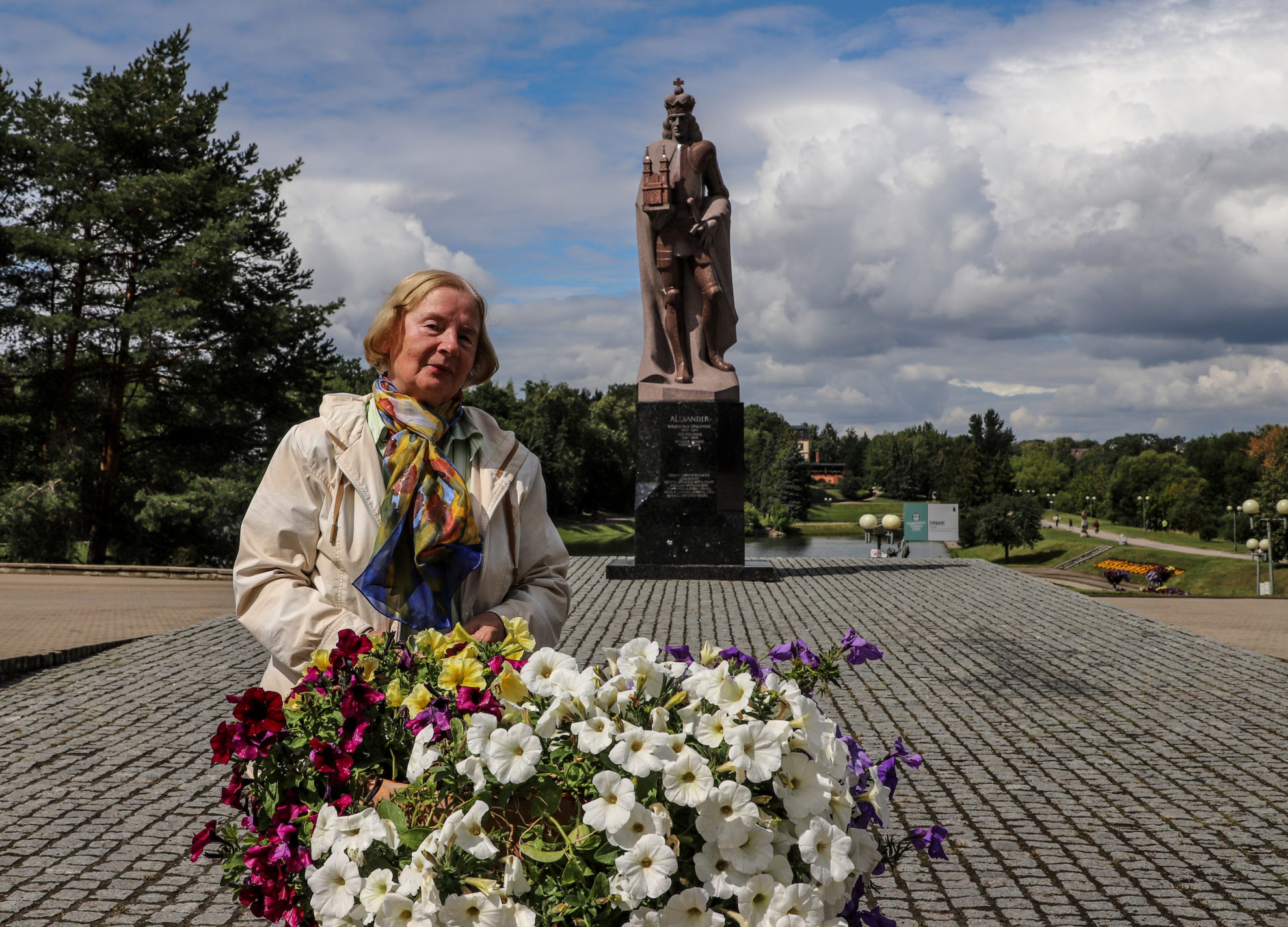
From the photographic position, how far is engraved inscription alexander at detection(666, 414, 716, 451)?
13.1 m

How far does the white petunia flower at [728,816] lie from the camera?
1452 millimetres

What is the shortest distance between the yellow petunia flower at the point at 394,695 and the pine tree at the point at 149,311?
1855cm

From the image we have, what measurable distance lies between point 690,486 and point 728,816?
1163 centimetres

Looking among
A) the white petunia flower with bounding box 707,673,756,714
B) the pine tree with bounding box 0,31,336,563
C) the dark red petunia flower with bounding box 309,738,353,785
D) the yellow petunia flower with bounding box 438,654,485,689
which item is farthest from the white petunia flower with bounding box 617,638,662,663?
the pine tree with bounding box 0,31,336,563

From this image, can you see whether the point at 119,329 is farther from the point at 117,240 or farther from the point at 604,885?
the point at 604,885

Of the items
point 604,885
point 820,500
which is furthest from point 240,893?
point 820,500

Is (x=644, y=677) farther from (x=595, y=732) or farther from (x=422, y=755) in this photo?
(x=422, y=755)

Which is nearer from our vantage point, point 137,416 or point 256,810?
point 256,810

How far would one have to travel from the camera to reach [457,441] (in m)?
2.46

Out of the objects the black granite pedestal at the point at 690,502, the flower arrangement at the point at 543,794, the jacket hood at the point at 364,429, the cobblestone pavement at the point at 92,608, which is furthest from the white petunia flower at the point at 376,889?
the black granite pedestal at the point at 690,502

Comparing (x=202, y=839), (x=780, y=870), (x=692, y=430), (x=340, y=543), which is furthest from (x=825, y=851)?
(x=692, y=430)

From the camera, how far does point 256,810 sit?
1749 mm

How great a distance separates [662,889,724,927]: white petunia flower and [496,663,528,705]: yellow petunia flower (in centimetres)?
36

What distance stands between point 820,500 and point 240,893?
108914 millimetres
